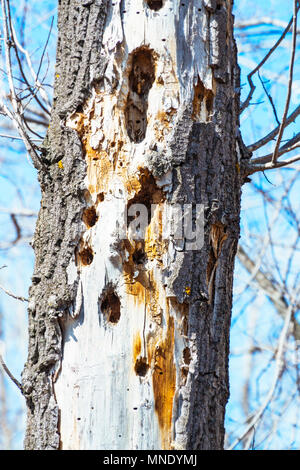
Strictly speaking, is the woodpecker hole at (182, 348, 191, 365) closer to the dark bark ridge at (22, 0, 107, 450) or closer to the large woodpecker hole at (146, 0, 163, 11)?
the dark bark ridge at (22, 0, 107, 450)

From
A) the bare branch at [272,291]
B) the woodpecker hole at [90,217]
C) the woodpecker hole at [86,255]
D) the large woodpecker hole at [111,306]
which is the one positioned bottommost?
the large woodpecker hole at [111,306]

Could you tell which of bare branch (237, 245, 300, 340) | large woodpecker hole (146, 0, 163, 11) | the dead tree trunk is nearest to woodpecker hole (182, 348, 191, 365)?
the dead tree trunk

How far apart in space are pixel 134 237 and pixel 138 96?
20.6 inches

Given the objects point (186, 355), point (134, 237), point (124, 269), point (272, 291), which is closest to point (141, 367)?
point (186, 355)

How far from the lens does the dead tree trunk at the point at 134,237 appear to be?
188 cm

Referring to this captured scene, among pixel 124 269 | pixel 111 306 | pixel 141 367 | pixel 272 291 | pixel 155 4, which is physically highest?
pixel 272 291

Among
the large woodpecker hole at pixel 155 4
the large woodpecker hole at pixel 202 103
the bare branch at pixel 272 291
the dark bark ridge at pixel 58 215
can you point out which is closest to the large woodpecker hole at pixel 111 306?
the dark bark ridge at pixel 58 215

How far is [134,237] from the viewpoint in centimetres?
200

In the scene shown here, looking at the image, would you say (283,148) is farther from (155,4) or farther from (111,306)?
(111,306)

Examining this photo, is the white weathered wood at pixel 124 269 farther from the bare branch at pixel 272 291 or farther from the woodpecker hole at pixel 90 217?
the bare branch at pixel 272 291

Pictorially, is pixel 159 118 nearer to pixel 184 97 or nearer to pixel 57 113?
pixel 184 97

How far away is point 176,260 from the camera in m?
1.95

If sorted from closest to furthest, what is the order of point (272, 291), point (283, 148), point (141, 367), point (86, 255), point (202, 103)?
point (141, 367)
point (86, 255)
point (202, 103)
point (283, 148)
point (272, 291)

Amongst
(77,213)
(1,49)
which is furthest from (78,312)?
(1,49)
